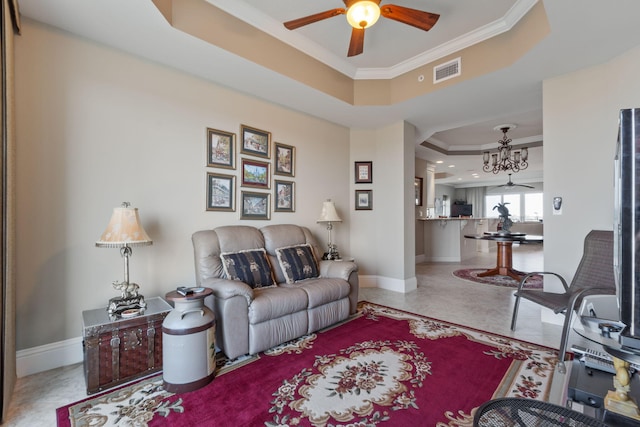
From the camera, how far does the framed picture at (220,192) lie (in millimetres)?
3041

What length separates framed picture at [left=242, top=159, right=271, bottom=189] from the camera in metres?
3.35

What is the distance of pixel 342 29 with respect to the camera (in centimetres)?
287

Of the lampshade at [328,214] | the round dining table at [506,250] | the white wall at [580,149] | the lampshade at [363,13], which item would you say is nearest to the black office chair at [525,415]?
the lampshade at [363,13]

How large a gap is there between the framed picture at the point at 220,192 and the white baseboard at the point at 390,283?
2.48 meters

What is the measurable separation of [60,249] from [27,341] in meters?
0.66

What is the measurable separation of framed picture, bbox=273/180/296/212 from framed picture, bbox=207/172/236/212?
0.60 metres

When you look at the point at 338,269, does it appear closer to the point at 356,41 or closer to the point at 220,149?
the point at 220,149

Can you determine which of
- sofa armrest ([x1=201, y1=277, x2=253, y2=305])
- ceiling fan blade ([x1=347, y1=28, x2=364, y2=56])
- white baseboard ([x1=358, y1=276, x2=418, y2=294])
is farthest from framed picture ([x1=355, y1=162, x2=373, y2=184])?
sofa armrest ([x1=201, y1=277, x2=253, y2=305])

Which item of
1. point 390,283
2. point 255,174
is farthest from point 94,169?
point 390,283

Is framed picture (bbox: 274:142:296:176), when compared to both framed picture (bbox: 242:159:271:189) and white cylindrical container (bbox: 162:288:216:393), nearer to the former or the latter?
framed picture (bbox: 242:159:271:189)

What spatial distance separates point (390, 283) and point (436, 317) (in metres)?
1.26

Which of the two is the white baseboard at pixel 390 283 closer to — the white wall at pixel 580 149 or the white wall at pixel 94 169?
the white wall at pixel 580 149

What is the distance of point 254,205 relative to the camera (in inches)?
136

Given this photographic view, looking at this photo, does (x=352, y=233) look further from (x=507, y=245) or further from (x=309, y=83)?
(x=507, y=245)
